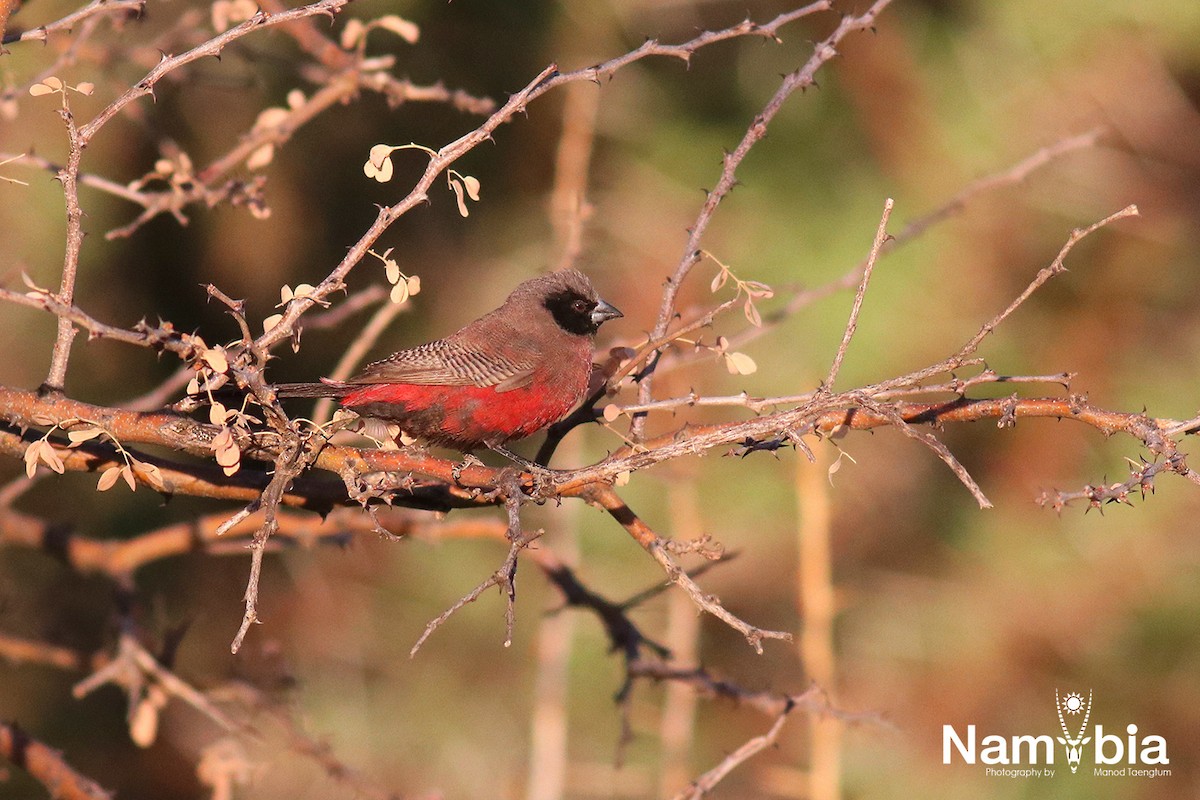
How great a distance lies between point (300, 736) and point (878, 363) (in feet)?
14.9

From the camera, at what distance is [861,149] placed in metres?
7.84

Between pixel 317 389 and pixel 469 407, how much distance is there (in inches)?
21.1

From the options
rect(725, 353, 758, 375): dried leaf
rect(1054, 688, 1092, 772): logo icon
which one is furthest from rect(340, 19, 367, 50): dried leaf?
rect(1054, 688, 1092, 772): logo icon

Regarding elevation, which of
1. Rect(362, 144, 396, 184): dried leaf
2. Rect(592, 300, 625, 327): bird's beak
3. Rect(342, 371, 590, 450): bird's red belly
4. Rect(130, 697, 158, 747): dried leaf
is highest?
Rect(592, 300, 625, 327): bird's beak

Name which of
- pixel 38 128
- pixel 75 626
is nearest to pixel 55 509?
pixel 75 626

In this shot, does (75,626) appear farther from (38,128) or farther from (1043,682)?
(1043,682)

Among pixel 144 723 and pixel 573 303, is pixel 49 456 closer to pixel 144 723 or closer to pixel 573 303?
pixel 144 723

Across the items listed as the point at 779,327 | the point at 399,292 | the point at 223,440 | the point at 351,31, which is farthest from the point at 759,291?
the point at 779,327

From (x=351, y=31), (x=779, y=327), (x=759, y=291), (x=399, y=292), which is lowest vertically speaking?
(x=399, y=292)

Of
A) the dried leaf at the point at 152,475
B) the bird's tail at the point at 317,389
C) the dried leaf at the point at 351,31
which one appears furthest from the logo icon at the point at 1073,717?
the dried leaf at the point at 152,475

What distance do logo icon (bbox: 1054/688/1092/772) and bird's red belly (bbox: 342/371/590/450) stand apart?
4.02m

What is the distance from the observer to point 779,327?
7469mm

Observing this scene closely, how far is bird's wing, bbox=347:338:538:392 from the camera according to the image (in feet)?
13.6

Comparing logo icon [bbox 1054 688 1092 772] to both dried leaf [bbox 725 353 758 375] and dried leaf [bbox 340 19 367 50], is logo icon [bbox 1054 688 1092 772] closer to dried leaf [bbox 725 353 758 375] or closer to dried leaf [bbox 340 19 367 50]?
dried leaf [bbox 725 353 758 375]
